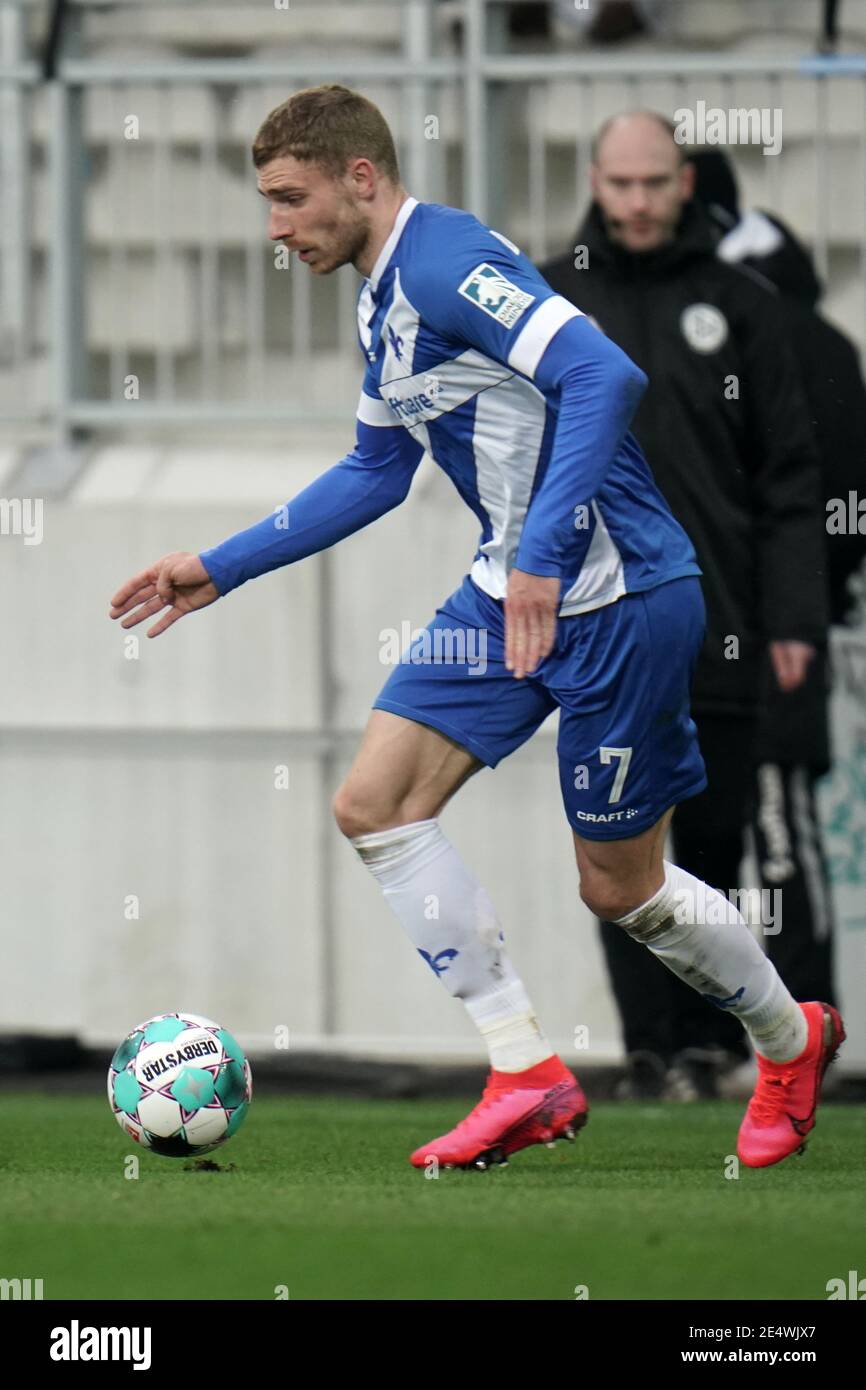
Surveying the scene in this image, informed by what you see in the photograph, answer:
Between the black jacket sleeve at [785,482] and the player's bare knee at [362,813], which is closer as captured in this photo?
the player's bare knee at [362,813]

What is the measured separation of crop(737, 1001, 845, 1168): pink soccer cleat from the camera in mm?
5113

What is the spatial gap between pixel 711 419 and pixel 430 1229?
3.68 meters

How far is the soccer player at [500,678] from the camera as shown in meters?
4.88

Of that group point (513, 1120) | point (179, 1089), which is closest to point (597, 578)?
point (513, 1120)

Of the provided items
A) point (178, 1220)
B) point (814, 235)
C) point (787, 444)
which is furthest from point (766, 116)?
point (178, 1220)

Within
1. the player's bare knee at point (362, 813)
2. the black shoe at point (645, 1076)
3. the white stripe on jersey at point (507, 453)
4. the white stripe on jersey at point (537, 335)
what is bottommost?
the black shoe at point (645, 1076)

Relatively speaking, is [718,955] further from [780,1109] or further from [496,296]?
[496,296]

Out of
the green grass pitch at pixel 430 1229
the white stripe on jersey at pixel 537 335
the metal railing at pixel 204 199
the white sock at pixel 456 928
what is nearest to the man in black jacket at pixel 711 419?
the metal railing at pixel 204 199

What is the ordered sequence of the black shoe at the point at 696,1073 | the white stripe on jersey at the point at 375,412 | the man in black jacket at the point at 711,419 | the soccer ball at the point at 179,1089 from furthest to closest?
the black shoe at the point at 696,1073
the man in black jacket at the point at 711,419
the white stripe on jersey at the point at 375,412
the soccer ball at the point at 179,1089

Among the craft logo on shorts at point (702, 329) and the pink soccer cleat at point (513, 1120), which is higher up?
the craft logo on shorts at point (702, 329)

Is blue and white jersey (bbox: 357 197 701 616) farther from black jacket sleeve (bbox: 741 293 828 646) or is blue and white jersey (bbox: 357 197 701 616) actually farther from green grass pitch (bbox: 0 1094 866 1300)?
black jacket sleeve (bbox: 741 293 828 646)

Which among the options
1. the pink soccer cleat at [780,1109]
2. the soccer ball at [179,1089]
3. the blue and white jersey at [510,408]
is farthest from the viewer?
the pink soccer cleat at [780,1109]

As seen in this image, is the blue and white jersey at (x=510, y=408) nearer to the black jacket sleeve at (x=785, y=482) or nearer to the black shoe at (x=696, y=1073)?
the black jacket sleeve at (x=785, y=482)

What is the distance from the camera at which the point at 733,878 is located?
7445 millimetres
